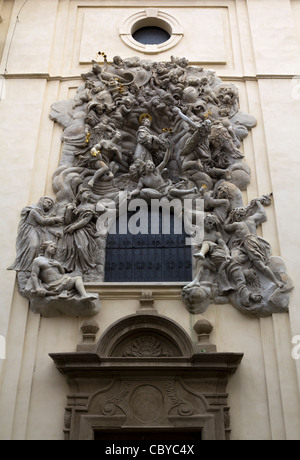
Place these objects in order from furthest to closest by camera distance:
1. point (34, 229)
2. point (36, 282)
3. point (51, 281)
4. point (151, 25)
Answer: point (151, 25), point (34, 229), point (51, 281), point (36, 282)

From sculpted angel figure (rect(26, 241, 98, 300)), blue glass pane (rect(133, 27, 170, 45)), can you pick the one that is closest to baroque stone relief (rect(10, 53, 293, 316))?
sculpted angel figure (rect(26, 241, 98, 300))

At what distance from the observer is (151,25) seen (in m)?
11.9

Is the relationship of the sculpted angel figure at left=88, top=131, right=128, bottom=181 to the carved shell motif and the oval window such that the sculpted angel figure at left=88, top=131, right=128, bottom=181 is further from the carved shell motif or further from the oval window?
the oval window

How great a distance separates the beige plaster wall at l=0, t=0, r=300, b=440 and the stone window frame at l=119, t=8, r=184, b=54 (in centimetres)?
15

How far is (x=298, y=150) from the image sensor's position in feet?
30.2

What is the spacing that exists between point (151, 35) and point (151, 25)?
331 millimetres

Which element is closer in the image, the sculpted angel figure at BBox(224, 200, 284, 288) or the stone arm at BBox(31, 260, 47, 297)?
the stone arm at BBox(31, 260, 47, 297)

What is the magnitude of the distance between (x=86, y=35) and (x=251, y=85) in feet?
13.0

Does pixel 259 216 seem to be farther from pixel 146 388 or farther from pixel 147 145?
pixel 146 388

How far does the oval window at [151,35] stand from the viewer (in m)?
11.5

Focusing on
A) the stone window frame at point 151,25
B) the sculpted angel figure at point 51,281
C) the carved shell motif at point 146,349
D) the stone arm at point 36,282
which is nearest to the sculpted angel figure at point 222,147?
the stone window frame at point 151,25

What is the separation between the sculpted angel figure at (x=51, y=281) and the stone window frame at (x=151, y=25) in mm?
5588

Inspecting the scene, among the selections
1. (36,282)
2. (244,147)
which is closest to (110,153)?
(244,147)

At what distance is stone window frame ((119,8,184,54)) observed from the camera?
11.1 meters
